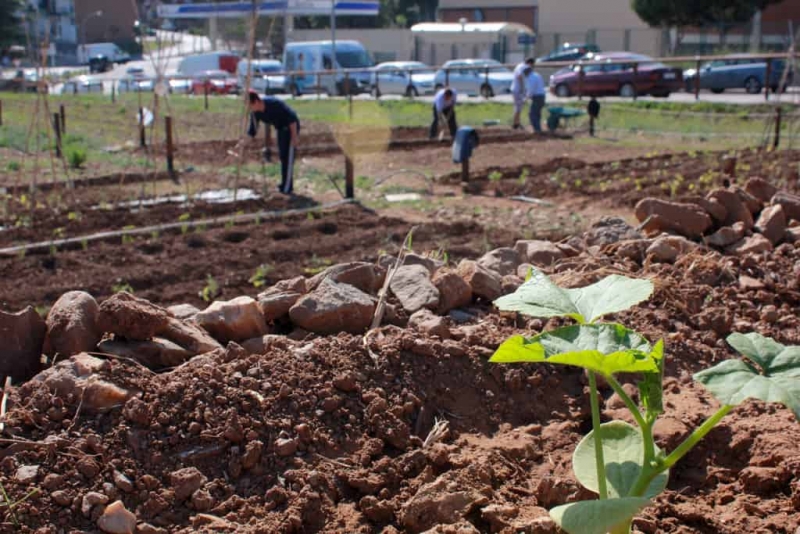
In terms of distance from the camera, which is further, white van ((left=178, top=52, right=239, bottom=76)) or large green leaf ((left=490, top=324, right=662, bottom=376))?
white van ((left=178, top=52, right=239, bottom=76))

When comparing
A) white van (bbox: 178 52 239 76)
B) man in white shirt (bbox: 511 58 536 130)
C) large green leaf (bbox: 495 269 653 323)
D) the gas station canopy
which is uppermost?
the gas station canopy

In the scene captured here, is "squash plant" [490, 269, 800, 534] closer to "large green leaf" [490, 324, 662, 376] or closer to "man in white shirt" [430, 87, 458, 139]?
"large green leaf" [490, 324, 662, 376]

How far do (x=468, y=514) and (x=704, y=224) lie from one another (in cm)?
400

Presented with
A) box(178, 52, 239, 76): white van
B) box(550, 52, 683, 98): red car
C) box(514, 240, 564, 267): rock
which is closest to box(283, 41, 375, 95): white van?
box(178, 52, 239, 76): white van

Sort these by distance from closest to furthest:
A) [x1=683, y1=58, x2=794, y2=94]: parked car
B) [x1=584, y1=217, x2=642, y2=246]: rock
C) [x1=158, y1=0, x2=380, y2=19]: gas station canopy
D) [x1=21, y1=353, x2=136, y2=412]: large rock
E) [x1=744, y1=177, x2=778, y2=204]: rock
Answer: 1. [x1=21, y1=353, x2=136, y2=412]: large rock
2. [x1=584, y1=217, x2=642, y2=246]: rock
3. [x1=744, y1=177, x2=778, y2=204]: rock
4. [x1=683, y1=58, x2=794, y2=94]: parked car
5. [x1=158, y1=0, x2=380, y2=19]: gas station canopy

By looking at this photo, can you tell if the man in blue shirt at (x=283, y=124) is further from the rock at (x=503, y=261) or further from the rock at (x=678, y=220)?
the rock at (x=503, y=261)

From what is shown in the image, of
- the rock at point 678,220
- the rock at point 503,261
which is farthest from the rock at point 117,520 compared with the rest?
the rock at point 678,220

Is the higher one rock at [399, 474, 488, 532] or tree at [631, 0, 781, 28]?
tree at [631, 0, 781, 28]

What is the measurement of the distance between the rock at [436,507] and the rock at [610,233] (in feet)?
10.1

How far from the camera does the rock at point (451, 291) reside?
14.9 feet

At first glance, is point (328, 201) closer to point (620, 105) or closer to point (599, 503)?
point (599, 503)

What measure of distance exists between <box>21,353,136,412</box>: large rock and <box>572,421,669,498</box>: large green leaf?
1574mm

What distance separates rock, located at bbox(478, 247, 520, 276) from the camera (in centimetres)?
554

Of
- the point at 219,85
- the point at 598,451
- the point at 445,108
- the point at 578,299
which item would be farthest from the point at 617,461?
the point at 219,85
